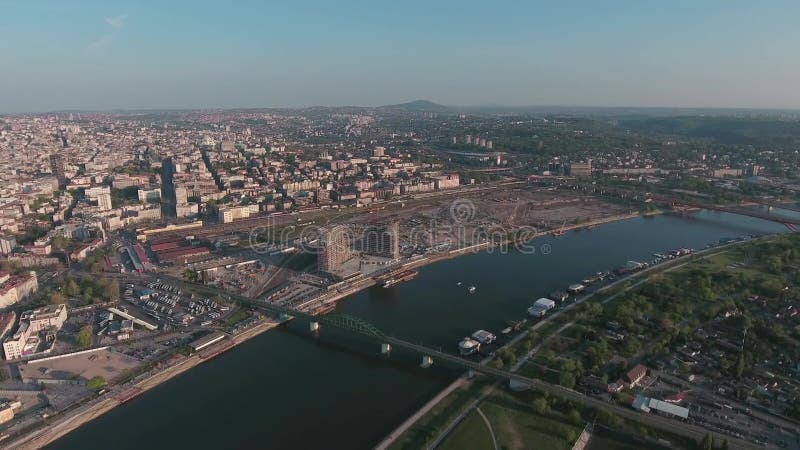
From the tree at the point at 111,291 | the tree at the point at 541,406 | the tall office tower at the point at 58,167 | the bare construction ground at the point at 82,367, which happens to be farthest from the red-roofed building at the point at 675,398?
the tall office tower at the point at 58,167

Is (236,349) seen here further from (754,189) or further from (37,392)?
(754,189)

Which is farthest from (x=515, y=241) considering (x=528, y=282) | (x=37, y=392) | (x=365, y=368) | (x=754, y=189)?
(x=754, y=189)

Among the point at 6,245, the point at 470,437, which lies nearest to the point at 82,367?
the point at 470,437

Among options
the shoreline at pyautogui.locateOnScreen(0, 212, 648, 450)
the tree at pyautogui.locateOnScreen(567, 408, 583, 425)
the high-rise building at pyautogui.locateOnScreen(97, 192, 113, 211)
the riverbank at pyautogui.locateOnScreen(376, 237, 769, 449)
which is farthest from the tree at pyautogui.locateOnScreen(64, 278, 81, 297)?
the tree at pyautogui.locateOnScreen(567, 408, 583, 425)

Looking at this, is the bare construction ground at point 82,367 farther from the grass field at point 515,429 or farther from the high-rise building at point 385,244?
the high-rise building at point 385,244

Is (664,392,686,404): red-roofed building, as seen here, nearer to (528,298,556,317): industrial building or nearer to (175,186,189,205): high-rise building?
(528,298,556,317): industrial building

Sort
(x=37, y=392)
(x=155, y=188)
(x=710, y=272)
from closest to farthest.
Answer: (x=37, y=392), (x=710, y=272), (x=155, y=188)
